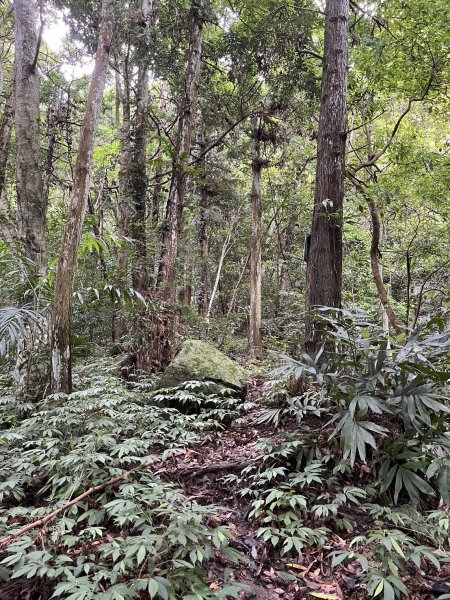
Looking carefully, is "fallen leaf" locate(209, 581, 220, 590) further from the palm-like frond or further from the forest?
the palm-like frond

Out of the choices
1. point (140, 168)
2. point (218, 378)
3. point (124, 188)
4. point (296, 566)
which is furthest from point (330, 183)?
point (124, 188)

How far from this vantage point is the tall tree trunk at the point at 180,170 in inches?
297

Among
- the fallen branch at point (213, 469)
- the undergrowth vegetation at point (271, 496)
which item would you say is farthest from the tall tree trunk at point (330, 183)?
the fallen branch at point (213, 469)

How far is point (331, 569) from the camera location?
2674 millimetres

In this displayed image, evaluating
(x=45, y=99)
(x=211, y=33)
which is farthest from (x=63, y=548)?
(x=211, y=33)

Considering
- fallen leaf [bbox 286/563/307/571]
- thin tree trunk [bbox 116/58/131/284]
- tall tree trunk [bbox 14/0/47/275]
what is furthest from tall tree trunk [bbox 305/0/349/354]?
thin tree trunk [bbox 116/58/131/284]

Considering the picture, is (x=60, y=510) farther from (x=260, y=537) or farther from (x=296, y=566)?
(x=296, y=566)

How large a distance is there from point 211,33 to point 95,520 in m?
11.4

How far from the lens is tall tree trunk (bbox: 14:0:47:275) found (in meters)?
6.20

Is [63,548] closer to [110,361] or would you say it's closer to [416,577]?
[416,577]

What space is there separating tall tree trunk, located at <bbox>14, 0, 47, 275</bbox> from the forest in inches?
1.3

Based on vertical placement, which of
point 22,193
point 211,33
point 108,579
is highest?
point 211,33

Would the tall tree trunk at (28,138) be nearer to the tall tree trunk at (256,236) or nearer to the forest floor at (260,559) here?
the forest floor at (260,559)

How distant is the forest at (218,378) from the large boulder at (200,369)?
→ 0.11ft
